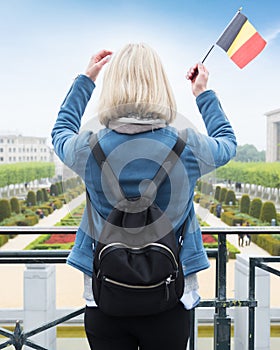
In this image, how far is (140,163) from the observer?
78 centimetres

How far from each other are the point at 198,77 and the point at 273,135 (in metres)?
40.7

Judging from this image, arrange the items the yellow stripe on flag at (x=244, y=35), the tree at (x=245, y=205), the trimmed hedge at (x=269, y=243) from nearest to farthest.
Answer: the yellow stripe on flag at (x=244, y=35) < the trimmed hedge at (x=269, y=243) < the tree at (x=245, y=205)

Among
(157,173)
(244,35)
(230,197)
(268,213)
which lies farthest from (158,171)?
(230,197)

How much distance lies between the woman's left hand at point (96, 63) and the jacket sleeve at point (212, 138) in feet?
0.59

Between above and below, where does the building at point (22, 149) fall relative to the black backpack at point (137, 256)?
above

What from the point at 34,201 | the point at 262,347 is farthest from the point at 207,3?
the point at 262,347

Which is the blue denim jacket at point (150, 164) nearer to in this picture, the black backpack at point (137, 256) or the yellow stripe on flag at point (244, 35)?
the black backpack at point (137, 256)

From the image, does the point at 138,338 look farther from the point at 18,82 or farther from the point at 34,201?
the point at 18,82

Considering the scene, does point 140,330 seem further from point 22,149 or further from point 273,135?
point 22,149

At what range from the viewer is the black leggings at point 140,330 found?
80 centimetres

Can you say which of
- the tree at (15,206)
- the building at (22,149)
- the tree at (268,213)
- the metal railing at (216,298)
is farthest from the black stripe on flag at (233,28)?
the building at (22,149)

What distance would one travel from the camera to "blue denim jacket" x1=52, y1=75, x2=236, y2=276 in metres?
0.78

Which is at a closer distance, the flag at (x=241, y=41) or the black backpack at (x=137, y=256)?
the black backpack at (x=137, y=256)

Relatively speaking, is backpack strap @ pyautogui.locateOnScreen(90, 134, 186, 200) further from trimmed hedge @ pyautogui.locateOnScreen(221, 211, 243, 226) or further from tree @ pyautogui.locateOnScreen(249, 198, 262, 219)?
tree @ pyautogui.locateOnScreen(249, 198, 262, 219)
